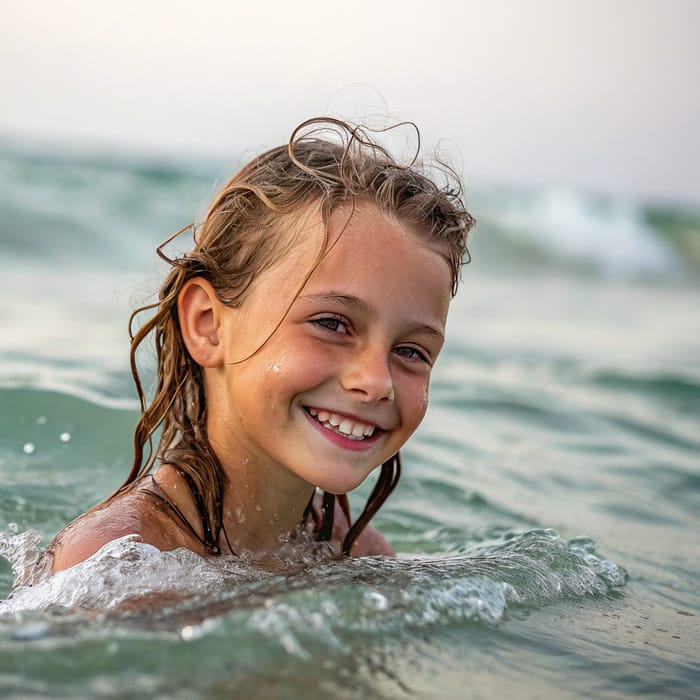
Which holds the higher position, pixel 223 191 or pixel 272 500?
pixel 223 191

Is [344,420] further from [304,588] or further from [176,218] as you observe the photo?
[176,218]

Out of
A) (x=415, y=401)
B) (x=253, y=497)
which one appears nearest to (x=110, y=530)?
(x=253, y=497)

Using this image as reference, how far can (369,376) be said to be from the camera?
8.58 feet

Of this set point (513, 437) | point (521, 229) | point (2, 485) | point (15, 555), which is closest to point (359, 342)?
point (15, 555)

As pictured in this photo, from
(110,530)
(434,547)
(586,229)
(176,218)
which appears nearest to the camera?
(110,530)

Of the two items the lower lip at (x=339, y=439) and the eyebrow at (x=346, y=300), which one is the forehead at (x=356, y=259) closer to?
the eyebrow at (x=346, y=300)

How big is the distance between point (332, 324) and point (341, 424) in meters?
0.25

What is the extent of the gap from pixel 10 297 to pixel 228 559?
19.9 ft

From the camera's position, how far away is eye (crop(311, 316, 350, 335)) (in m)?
2.67

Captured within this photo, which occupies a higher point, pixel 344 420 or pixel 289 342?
pixel 289 342

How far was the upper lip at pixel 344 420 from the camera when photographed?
2.70 metres

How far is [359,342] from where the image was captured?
2.66 m

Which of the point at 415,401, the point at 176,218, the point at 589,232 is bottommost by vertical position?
the point at 415,401

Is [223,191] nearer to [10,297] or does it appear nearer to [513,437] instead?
[513,437]
